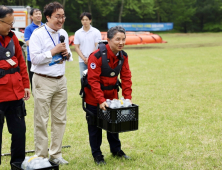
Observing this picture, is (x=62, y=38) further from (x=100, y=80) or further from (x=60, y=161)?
(x=60, y=161)

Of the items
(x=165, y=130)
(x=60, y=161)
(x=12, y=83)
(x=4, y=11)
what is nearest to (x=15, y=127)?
(x=12, y=83)

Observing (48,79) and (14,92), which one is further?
(48,79)

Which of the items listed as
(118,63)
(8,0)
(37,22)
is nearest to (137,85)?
(37,22)

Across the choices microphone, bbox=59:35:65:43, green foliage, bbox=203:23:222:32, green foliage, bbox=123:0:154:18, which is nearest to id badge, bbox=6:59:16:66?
microphone, bbox=59:35:65:43

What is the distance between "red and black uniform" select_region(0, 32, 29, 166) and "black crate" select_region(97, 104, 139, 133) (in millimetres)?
1072

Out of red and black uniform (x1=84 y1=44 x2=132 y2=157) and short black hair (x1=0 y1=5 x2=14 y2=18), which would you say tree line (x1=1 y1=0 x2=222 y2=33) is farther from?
short black hair (x1=0 y1=5 x2=14 y2=18)

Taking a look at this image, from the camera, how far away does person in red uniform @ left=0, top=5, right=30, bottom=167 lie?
12.1 feet

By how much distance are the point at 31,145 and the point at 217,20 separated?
67.9 meters

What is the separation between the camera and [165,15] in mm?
70812

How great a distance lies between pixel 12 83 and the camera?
12.4 feet

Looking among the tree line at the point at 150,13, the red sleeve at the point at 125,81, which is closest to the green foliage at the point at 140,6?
the tree line at the point at 150,13

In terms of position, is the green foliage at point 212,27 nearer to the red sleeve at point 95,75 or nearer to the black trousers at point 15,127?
the red sleeve at point 95,75

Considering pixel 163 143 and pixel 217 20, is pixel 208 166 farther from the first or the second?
pixel 217 20

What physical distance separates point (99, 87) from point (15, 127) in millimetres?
1201
